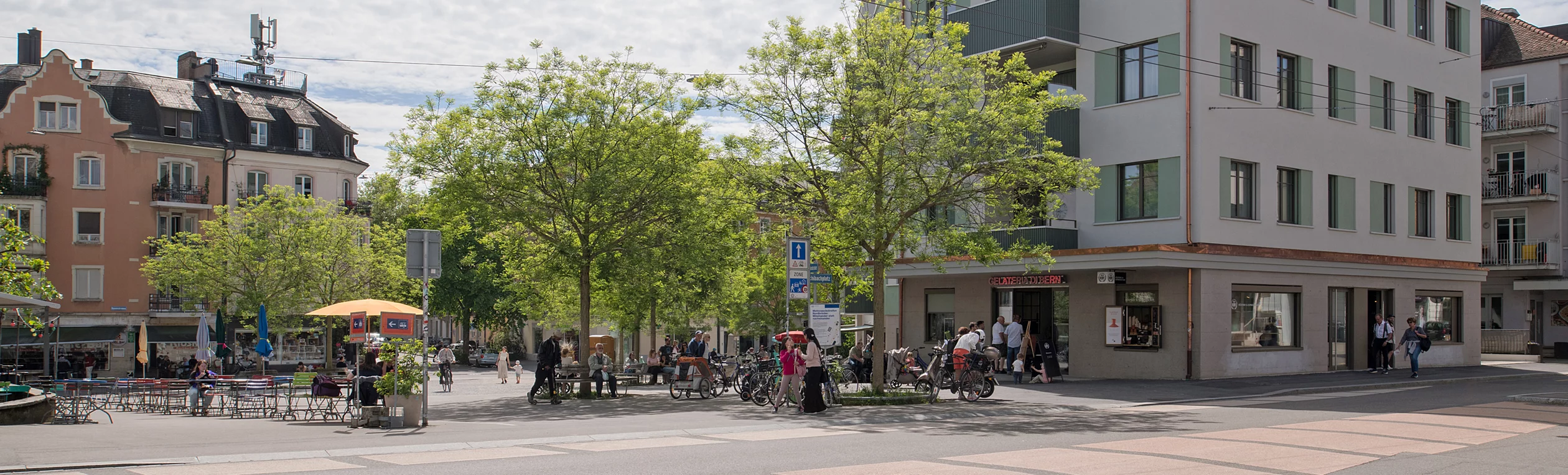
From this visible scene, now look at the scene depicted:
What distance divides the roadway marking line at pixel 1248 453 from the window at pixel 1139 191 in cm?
1463

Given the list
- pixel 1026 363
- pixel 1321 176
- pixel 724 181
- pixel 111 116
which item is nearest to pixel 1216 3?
pixel 1321 176

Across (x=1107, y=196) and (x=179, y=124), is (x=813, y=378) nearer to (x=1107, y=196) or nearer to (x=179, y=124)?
(x=1107, y=196)

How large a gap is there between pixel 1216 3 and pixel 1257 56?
222cm

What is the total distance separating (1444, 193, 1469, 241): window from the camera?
36.0 meters

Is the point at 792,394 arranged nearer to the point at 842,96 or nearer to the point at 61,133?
the point at 842,96

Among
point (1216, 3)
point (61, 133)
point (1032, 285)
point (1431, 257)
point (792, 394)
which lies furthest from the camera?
point (61, 133)

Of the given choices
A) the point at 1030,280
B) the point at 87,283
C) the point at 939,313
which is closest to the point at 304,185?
the point at 87,283

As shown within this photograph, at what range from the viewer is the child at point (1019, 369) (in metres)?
26.2

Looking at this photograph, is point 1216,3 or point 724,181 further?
point 1216,3

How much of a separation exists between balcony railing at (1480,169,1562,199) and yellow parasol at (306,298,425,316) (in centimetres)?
4036

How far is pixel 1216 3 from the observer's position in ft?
90.1

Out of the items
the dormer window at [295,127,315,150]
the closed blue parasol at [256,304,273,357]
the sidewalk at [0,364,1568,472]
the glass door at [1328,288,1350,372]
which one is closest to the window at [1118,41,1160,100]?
the sidewalk at [0,364,1568,472]

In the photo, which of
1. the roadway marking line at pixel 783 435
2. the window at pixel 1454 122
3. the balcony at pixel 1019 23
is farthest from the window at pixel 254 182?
the window at pixel 1454 122

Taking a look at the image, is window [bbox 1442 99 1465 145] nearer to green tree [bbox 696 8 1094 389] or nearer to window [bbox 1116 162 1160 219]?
window [bbox 1116 162 1160 219]
